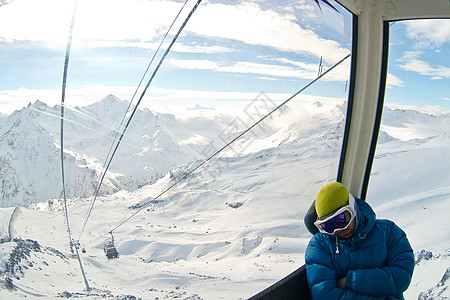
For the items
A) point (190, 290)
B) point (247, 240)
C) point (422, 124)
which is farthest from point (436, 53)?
point (190, 290)

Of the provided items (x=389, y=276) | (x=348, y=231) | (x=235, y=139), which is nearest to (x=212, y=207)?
(x=235, y=139)

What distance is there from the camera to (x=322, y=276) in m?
1.29

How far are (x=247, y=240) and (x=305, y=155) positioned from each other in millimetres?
624

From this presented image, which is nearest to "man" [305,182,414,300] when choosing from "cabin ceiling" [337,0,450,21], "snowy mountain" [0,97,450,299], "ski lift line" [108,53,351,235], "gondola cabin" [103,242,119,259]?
"snowy mountain" [0,97,450,299]

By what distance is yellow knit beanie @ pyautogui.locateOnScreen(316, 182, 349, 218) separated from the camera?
51.5 inches

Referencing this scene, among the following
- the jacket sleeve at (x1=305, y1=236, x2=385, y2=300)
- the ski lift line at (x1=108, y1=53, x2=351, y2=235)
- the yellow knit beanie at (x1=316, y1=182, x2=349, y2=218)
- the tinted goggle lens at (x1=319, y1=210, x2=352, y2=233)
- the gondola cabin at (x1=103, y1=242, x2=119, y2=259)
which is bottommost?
the jacket sleeve at (x1=305, y1=236, x2=385, y2=300)

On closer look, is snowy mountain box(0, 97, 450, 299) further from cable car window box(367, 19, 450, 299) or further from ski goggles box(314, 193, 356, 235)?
ski goggles box(314, 193, 356, 235)

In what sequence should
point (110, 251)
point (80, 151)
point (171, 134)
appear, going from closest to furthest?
point (80, 151), point (110, 251), point (171, 134)

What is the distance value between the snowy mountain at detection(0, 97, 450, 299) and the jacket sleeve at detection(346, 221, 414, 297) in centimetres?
47

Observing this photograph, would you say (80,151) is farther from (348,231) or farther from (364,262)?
(364,262)

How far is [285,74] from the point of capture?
65.4 inches

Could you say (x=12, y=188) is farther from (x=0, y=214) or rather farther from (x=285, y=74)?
(x=285, y=74)

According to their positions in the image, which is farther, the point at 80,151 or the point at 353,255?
the point at 353,255

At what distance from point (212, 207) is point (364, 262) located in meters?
0.71
